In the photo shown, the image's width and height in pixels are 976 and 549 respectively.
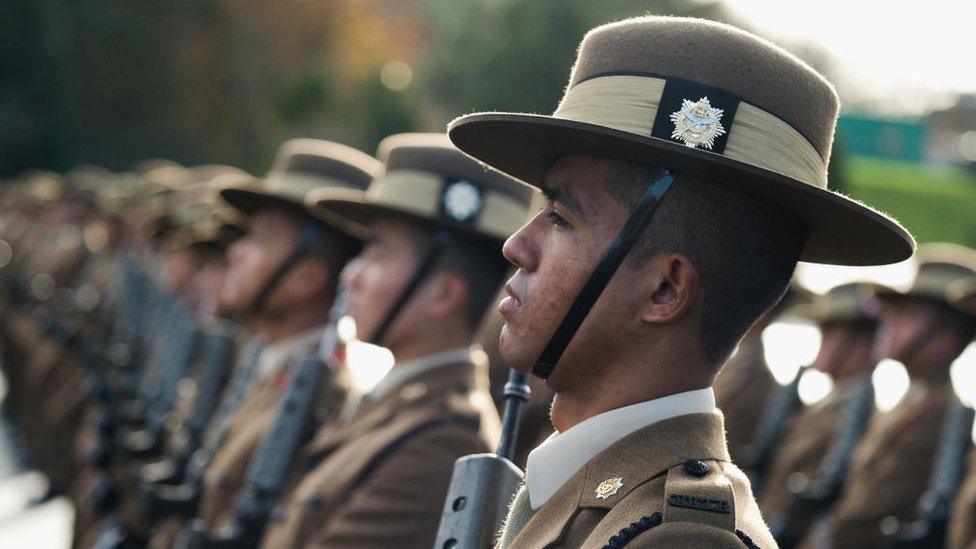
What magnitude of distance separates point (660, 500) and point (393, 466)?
6.72 ft

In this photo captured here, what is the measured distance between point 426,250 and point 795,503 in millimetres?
3560

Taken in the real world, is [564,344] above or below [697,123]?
below

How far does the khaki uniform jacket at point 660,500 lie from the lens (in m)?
2.20

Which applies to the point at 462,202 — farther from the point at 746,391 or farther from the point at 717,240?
the point at 746,391

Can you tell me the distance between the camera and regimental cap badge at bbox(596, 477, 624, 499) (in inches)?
95.0

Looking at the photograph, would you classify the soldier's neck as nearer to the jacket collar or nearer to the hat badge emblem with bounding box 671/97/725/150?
the jacket collar

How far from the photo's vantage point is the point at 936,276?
7.59 m

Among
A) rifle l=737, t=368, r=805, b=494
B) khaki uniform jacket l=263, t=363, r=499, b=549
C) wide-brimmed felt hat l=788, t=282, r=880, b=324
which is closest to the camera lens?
khaki uniform jacket l=263, t=363, r=499, b=549

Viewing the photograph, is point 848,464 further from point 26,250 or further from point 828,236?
point 26,250

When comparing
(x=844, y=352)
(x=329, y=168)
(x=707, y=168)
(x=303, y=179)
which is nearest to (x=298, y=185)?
(x=303, y=179)

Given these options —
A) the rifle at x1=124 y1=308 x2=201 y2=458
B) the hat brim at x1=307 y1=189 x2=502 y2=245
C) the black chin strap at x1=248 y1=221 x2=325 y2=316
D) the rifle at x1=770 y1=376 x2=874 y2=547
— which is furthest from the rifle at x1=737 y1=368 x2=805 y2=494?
the hat brim at x1=307 y1=189 x2=502 y2=245

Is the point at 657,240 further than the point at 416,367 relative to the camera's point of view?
No

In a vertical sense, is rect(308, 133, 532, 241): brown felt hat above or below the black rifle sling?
above

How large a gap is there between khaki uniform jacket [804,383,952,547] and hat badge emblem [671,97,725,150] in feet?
16.2
